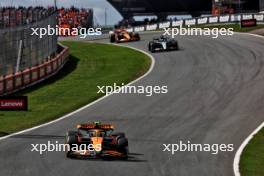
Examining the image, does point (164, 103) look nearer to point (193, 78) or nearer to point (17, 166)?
point (193, 78)

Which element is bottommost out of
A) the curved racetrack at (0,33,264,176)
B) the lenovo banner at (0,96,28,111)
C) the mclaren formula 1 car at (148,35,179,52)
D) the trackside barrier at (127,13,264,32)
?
the curved racetrack at (0,33,264,176)

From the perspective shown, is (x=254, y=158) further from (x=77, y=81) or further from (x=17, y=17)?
(x=77, y=81)

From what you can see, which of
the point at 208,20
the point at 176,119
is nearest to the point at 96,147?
the point at 176,119

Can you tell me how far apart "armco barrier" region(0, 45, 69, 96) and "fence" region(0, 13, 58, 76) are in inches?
19.5

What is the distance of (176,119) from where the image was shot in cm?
2562

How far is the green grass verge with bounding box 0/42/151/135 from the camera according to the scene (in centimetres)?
2741

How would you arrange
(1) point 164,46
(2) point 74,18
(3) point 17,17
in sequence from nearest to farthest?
(3) point 17,17 < (1) point 164,46 < (2) point 74,18

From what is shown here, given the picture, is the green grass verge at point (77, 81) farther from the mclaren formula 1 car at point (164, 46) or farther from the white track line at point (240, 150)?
the white track line at point (240, 150)

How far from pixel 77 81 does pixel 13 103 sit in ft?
39.9

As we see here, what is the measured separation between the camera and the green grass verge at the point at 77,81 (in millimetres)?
27406

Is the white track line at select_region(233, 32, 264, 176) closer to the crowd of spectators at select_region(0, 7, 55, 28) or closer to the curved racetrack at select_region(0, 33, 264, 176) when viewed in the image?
the curved racetrack at select_region(0, 33, 264, 176)

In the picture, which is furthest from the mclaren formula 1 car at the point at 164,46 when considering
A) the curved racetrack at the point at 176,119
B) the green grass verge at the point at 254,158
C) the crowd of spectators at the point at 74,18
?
the crowd of spectators at the point at 74,18

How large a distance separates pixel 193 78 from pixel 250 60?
7.14 meters

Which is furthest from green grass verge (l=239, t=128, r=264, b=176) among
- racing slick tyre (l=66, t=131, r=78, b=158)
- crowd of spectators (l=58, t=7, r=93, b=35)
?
crowd of spectators (l=58, t=7, r=93, b=35)
